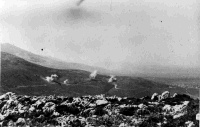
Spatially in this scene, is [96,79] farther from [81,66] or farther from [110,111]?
[110,111]

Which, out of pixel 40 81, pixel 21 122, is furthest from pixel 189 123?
pixel 40 81

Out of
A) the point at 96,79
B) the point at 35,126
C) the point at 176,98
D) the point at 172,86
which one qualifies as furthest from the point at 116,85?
the point at 35,126

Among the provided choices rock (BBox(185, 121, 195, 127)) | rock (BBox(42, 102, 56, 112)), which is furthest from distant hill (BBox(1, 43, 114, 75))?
rock (BBox(185, 121, 195, 127))

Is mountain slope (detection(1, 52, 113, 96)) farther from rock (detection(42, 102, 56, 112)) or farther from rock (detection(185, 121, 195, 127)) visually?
rock (detection(185, 121, 195, 127))

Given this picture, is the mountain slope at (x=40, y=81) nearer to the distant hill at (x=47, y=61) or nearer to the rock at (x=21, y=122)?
the distant hill at (x=47, y=61)

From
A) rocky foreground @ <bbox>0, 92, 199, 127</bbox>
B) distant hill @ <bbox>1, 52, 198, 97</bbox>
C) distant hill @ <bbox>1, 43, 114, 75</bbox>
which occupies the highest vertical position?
distant hill @ <bbox>1, 43, 114, 75</bbox>

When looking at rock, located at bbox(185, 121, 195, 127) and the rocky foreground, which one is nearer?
rock, located at bbox(185, 121, 195, 127)

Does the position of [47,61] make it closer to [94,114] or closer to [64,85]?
[64,85]
